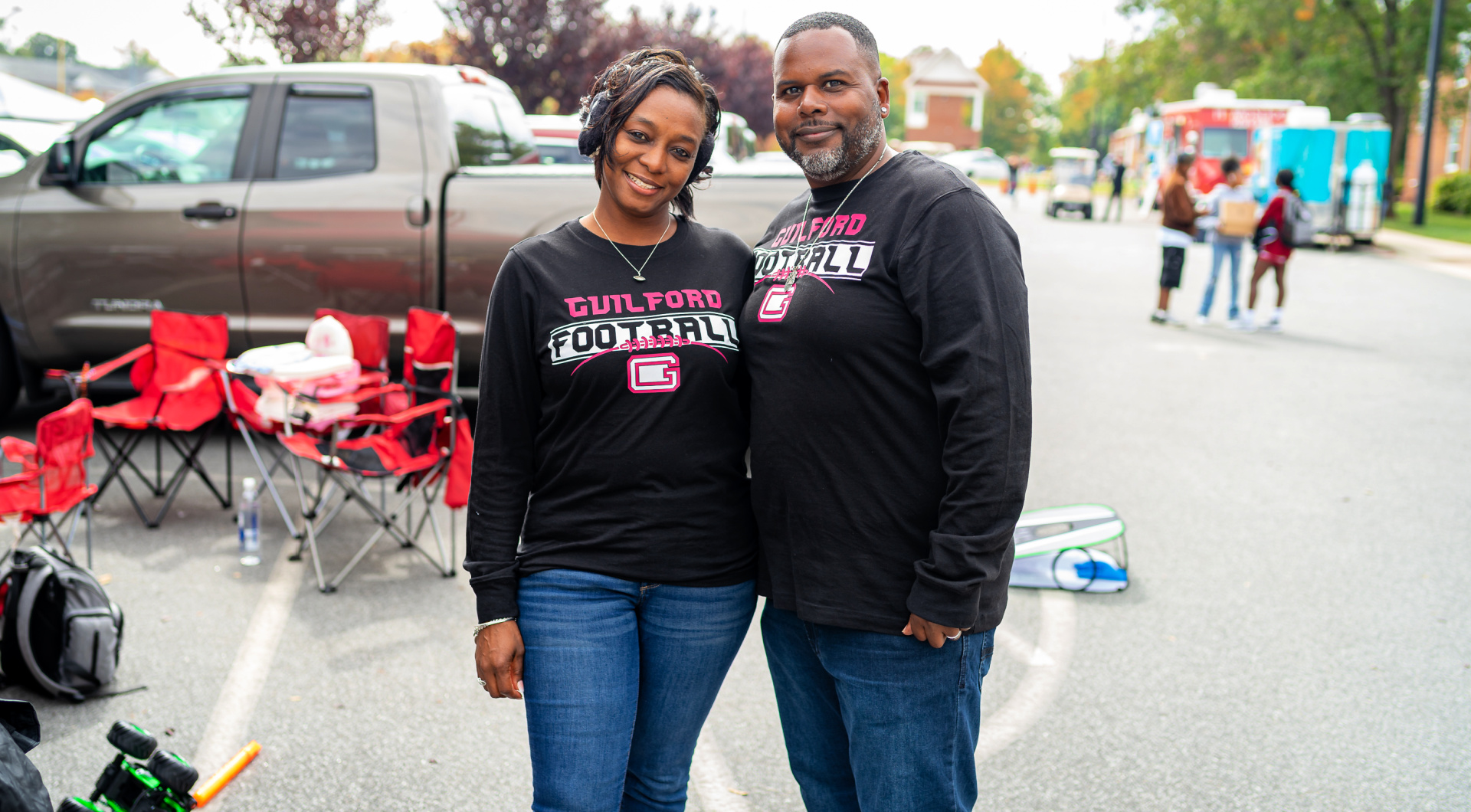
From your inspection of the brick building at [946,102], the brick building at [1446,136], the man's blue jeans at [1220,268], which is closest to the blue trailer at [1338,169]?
the man's blue jeans at [1220,268]

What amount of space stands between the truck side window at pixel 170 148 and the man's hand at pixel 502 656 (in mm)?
5294

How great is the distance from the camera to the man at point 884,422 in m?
1.74

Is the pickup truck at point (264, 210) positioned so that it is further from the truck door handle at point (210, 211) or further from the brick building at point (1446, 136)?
the brick building at point (1446, 136)

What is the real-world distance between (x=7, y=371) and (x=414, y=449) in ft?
10.9

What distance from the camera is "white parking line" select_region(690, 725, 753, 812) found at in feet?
9.91

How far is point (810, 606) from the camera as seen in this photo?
1898mm

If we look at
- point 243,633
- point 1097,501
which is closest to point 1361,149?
point 1097,501

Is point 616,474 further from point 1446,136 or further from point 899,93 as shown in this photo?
point 899,93

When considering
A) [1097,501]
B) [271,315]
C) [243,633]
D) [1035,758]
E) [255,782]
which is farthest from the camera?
[271,315]

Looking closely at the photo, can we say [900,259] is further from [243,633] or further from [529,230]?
Result: [529,230]

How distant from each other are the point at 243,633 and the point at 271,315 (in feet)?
8.96

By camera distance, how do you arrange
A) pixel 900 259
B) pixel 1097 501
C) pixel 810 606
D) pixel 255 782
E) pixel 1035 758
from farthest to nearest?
pixel 1097 501 < pixel 1035 758 < pixel 255 782 < pixel 810 606 < pixel 900 259

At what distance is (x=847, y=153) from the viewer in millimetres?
1942

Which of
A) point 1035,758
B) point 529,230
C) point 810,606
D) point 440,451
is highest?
point 529,230
